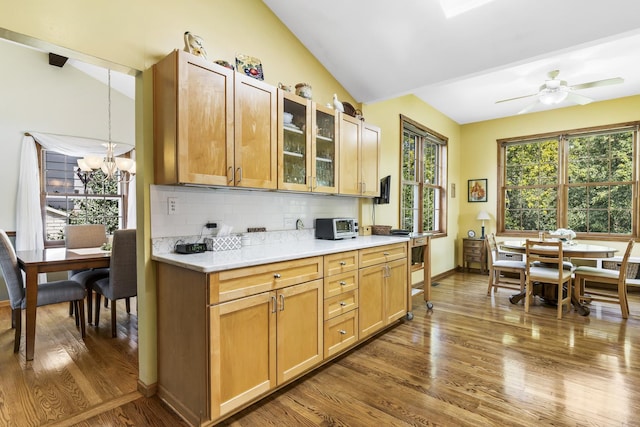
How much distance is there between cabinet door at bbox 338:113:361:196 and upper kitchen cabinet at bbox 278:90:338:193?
10 cm

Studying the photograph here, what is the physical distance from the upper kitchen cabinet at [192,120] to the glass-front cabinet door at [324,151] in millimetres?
872

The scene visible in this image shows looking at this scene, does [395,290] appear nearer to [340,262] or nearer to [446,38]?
[340,262]

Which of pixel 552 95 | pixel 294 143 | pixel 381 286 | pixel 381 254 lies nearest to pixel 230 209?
→ pixel 294 143

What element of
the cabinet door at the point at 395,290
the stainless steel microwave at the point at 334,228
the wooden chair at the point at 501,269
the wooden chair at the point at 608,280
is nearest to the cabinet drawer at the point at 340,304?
the cabinet door at the point at 395,290

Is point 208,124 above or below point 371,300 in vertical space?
above

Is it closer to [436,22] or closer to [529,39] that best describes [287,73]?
[436,22]

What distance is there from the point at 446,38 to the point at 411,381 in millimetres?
2807

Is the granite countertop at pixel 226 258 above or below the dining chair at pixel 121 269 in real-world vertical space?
above

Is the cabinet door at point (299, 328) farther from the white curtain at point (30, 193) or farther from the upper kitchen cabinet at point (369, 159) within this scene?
the white curtain at point (30, 193)

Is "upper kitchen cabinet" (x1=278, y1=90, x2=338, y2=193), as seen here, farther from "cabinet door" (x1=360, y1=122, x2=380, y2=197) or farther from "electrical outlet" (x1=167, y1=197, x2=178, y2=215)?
"electrical outlet" (x1=167, y1=197, x2=178, y2=215)

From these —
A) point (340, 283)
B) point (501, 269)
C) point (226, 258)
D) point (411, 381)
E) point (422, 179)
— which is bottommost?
point (411, 381)

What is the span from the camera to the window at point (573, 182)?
16.5 feet

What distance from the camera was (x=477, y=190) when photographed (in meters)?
6.29

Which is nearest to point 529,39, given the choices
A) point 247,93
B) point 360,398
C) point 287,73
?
point 287,73
